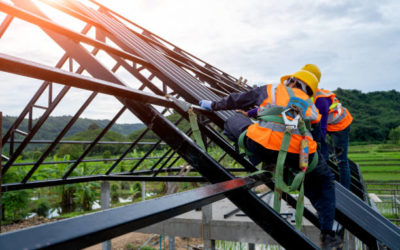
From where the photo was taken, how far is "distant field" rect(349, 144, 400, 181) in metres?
68.4

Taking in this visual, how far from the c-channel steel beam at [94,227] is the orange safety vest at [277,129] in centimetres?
119

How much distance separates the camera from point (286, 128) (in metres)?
2.21

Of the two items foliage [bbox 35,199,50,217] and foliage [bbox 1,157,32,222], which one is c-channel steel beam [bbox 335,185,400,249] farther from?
foliage [bbox 35,199,50,217]

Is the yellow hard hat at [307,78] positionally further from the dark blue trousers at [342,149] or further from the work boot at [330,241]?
the dark blue trousers at [342,149]

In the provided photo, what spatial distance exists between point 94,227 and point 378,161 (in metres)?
92.3

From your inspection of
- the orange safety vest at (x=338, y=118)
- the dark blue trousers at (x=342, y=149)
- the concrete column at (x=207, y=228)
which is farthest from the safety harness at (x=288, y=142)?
the concrete column at (x=207, y=228)

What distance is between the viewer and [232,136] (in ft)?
9.06

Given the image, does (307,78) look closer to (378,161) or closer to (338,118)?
(338,118)

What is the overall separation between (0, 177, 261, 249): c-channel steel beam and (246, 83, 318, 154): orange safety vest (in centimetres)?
119

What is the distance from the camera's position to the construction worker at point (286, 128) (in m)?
2.30

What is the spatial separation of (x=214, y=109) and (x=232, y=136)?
310mm

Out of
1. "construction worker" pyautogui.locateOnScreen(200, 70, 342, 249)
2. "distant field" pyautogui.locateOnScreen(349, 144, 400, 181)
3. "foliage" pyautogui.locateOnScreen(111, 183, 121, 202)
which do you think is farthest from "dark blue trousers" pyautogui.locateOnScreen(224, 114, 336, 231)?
"distant field" pyautogui.locateOnScreen(349, 144, 400, 181)

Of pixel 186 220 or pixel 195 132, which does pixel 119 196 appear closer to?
pixel 186 220

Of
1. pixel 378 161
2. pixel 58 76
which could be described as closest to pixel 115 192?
pixel 58 76
